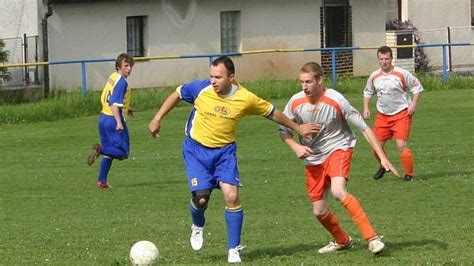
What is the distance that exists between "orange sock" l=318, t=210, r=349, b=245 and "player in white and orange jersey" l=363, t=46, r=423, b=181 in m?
6.08

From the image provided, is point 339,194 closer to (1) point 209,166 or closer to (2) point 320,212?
(2) point 320,212

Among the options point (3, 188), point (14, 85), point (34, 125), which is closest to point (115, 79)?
point (3, 188)

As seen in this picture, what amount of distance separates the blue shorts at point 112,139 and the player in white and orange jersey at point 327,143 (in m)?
6.88

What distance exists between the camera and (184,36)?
3809 cm

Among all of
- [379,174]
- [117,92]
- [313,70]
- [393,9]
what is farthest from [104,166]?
[393,9]

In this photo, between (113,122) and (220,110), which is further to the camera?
(113,122)

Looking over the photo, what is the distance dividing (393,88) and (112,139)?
164 inches

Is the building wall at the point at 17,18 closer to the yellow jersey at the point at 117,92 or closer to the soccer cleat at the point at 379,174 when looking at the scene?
the yellow jersey at the point at 117,92

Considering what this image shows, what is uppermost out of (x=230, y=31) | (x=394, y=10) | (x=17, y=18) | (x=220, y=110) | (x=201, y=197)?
(x=394, y=10)

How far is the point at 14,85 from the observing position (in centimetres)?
3256

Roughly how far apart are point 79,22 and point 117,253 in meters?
24.2

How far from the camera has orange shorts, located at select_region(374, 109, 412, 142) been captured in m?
17.9

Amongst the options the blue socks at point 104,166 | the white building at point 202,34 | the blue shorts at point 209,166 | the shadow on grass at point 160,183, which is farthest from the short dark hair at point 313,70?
the white building at point 202,34

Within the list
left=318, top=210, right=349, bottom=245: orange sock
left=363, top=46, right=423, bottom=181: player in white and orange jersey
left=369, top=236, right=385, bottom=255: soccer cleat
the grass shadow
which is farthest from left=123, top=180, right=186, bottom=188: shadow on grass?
left=369, top=236, right=385, bottom=255: soccer cleat
